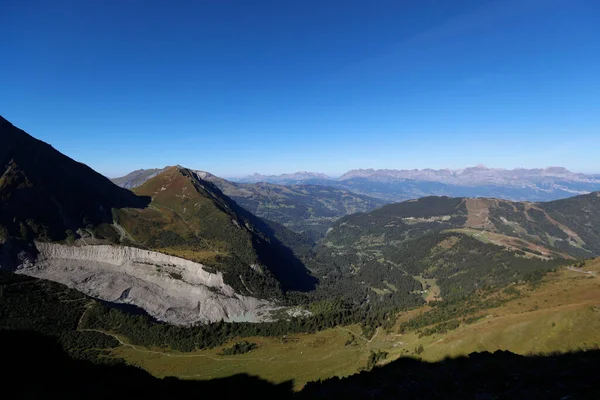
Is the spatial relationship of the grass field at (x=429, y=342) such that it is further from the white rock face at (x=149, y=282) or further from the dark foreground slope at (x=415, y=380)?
the white rock face at (x=149, y=282)

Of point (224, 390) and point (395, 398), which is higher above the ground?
point (395, 398)

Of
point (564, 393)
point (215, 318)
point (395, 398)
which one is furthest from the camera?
point (215, 318)

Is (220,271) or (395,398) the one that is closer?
(395,398)

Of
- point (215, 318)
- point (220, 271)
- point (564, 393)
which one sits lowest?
point (215, 318)

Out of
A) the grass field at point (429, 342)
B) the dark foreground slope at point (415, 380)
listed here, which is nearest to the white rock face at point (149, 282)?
the grass field at point (429, 342)

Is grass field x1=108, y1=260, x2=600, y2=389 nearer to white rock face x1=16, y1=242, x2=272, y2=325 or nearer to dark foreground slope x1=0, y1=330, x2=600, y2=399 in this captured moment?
dark foreground slope x1=0, y1=330, x2=600, y2=399

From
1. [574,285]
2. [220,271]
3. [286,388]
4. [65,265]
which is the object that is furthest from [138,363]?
[574,285]

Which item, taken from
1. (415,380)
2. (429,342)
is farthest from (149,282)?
(415,380)

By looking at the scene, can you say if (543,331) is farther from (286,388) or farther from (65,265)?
(65,265)

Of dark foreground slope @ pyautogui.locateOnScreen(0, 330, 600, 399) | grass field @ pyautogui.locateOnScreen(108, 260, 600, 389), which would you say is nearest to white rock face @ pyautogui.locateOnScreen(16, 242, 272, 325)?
grass field @ pyautogui.locateOnScreen(108, 260, 600, 389)
